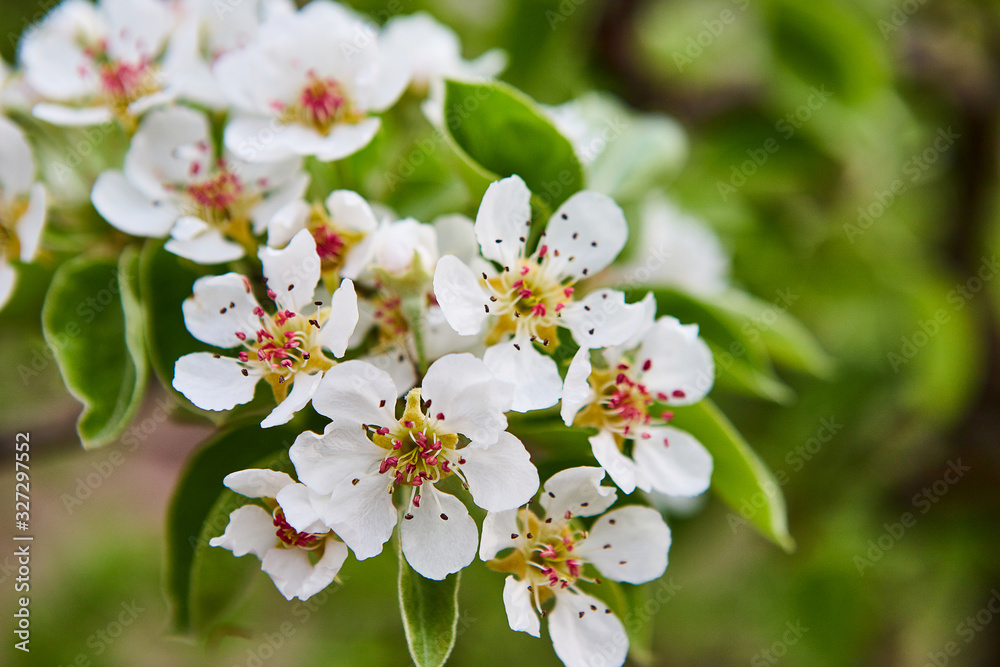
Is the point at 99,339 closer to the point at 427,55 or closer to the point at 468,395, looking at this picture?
the point at 468,395

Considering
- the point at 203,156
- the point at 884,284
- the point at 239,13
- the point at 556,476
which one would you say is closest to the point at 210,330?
the point at 203,156

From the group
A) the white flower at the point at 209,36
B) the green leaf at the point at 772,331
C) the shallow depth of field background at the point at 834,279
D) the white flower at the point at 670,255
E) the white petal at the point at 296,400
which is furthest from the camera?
the shallow depth of field background at the point at 834,279

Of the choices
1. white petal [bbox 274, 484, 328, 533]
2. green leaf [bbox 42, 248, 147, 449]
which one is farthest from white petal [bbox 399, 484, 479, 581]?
green leaf [bbox 42, 248, 147, 449]

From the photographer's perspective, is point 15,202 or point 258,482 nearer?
point 258,482

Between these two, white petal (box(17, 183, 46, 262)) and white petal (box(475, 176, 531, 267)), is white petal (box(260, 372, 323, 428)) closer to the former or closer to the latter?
white petal (box(475, 176, 531, 267))

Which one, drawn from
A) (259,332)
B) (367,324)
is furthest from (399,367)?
(259,332)

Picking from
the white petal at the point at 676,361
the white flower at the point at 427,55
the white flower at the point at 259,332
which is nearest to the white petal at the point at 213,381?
the white flower at the point at 259,332

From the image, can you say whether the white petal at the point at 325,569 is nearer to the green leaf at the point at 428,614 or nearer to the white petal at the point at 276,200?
the green leaf at the point at 428,614
